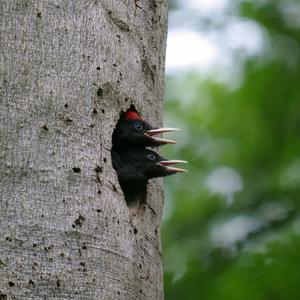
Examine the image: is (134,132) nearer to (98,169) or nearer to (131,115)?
(131,115)

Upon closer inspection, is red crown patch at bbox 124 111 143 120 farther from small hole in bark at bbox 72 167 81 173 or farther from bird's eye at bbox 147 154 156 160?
small hole in bark at bbox 72 167 81 173

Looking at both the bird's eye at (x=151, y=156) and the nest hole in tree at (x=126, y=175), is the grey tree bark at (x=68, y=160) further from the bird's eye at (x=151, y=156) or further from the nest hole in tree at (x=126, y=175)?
the bird's eye at (x=151, y=156)

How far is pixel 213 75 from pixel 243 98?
2.36 feet

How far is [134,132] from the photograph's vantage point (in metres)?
3.42

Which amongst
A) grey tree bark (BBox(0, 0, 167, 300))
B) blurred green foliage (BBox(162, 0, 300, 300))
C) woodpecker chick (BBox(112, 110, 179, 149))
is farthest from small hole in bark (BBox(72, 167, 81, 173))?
blurred green foliage (BBox(162, 0, 300, 300))

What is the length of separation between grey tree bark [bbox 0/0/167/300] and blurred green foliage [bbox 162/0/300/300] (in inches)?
63.1

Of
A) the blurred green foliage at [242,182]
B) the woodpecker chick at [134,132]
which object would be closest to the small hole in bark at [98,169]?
the woodpecker chick at [134,132]

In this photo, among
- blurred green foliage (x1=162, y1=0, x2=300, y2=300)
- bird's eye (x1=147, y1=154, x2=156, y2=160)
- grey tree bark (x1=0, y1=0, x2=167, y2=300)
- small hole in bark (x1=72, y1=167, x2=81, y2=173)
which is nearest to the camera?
grey tree bark (x1=0, y1=0, x2=167, y2=300)

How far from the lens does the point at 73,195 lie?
2.93 m

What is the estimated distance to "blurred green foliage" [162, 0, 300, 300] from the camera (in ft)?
16.1

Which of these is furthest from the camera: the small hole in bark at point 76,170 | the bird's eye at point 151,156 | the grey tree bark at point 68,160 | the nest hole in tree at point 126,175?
the bird's eye at point 151,156

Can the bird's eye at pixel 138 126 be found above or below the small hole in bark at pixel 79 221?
above

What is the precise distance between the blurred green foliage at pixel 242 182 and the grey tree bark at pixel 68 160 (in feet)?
5.26

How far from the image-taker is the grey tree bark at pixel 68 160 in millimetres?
2807
